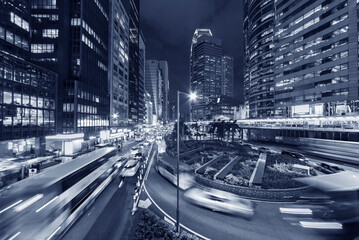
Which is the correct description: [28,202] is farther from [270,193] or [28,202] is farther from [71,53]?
[71,53]

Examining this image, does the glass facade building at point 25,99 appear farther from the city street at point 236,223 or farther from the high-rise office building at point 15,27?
the city street at point 236,223

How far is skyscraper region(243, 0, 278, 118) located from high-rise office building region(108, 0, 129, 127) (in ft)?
215

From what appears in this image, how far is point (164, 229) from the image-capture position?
32.6 ft

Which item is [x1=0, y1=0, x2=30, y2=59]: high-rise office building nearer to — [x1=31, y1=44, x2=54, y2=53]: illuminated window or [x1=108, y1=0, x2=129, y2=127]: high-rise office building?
[x1=31, y1=44, x2=54, y2=53]: illuminated window

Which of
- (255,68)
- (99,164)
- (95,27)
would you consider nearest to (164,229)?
(99,164)

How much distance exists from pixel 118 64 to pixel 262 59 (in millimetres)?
68155

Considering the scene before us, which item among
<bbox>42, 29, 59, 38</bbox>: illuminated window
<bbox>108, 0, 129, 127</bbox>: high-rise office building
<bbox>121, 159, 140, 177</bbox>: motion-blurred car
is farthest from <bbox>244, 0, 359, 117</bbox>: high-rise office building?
<bbox>42, 29, 59, 38</bbox>: illuminated window

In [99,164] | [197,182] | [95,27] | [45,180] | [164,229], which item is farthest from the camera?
[95,27]

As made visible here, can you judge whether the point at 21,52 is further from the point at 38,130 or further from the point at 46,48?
the point at 38,130

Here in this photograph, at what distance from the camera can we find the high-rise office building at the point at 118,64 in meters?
61.0

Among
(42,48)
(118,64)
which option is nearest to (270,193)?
(42,48)

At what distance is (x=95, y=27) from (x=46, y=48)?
17384 mm

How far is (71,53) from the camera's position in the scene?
42.6 meters

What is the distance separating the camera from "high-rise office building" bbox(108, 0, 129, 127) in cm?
6103
